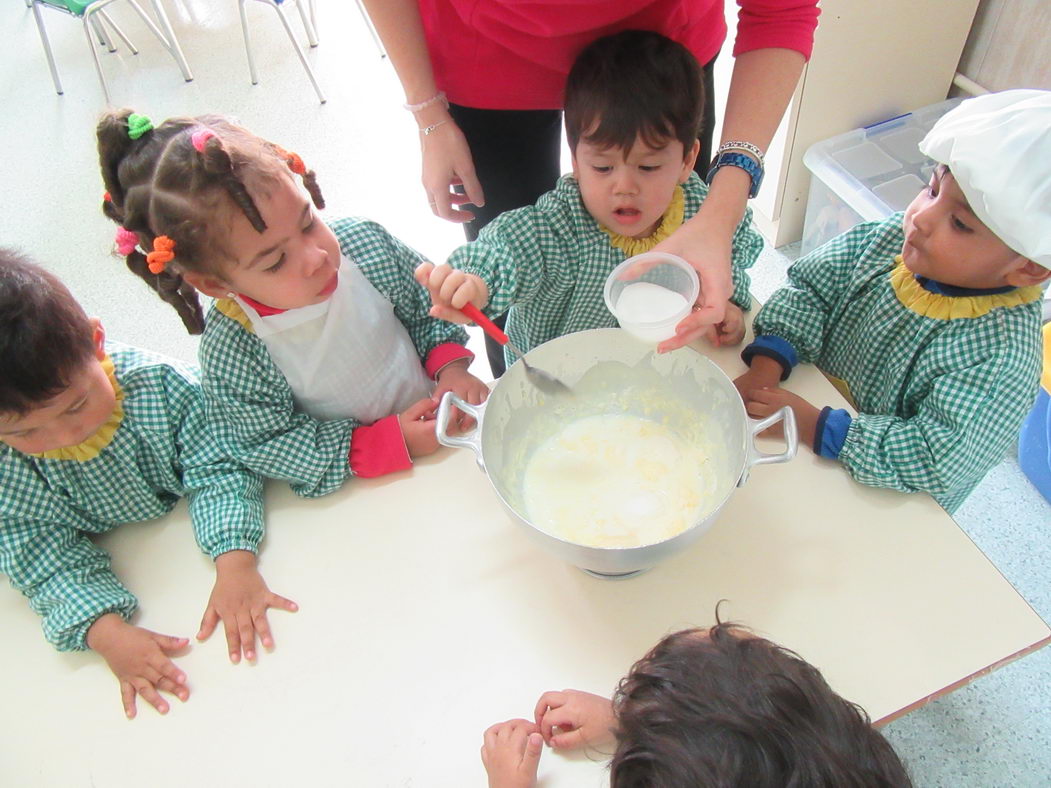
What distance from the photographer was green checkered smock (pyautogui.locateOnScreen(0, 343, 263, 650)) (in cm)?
88

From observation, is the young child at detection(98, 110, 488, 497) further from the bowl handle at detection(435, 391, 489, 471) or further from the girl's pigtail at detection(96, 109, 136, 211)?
the bowl handle at detection(435, 391, 489, 471)

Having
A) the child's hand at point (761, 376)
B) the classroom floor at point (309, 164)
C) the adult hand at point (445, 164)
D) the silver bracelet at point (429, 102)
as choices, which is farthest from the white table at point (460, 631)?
the classroom floor at point (309, 164)

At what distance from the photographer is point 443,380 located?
113 centimetres

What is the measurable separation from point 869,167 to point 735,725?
5.85ft

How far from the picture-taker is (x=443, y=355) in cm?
117

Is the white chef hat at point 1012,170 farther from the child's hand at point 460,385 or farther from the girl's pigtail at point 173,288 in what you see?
the girl's pigtail at point 173,288

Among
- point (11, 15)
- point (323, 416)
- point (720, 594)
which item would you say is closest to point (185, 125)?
point (323, 416)

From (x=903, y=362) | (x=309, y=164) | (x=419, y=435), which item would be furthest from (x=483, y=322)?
(x=309, y=164)

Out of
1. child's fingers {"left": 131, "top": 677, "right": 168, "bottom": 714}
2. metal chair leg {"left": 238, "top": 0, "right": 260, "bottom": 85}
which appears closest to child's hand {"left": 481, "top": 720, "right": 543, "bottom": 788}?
child's fingers {"left": 131, "top": 677, "right": 168, "bottom": 714}

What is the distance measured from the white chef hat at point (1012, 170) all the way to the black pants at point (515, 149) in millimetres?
390

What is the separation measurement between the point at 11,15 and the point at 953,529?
485cm

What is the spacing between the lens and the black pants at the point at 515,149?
120 cm

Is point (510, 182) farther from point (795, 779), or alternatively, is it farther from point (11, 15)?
Answer: point (11, 15)

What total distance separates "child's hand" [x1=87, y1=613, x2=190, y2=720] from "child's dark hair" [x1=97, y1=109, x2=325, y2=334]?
0.44 meters
